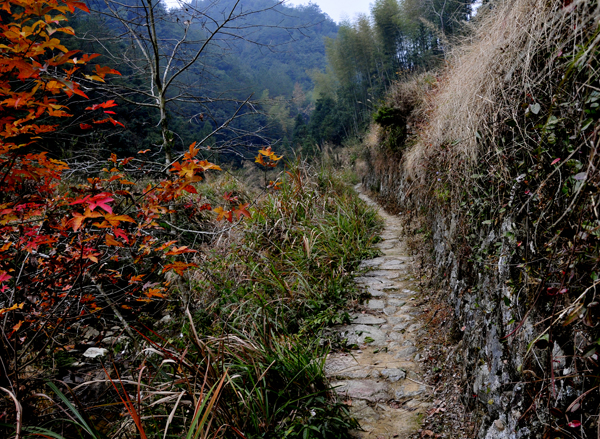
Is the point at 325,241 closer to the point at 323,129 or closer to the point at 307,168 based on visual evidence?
the point at 307,168

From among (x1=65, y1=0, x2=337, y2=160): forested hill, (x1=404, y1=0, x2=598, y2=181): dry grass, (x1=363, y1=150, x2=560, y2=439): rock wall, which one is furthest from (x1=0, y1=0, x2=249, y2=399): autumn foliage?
(x1=404, y1=0, x2=598, y2=181): dry grass

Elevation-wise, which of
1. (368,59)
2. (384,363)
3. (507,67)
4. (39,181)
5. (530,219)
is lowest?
(384,363)

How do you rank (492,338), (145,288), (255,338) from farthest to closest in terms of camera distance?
(145,288)
(255,338)
(492,338)

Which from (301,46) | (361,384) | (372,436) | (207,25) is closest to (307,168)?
(207,25)

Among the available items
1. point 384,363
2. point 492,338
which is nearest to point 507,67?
point 492,338

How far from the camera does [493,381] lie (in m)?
1.55

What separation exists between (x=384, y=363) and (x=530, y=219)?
1558 mm

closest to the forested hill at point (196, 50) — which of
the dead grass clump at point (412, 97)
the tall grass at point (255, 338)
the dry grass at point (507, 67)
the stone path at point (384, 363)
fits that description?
the tall grass at point (255, 338)

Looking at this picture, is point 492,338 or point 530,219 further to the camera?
point 492,338

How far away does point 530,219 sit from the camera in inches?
59.2

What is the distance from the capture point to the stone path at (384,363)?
193 centimetres

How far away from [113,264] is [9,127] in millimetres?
3137

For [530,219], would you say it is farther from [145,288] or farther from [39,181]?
[145,288]

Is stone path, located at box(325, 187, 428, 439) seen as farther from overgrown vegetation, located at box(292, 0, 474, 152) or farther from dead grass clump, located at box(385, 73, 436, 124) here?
overgrown vegetation, located at box(292, 0, 474, 152)
